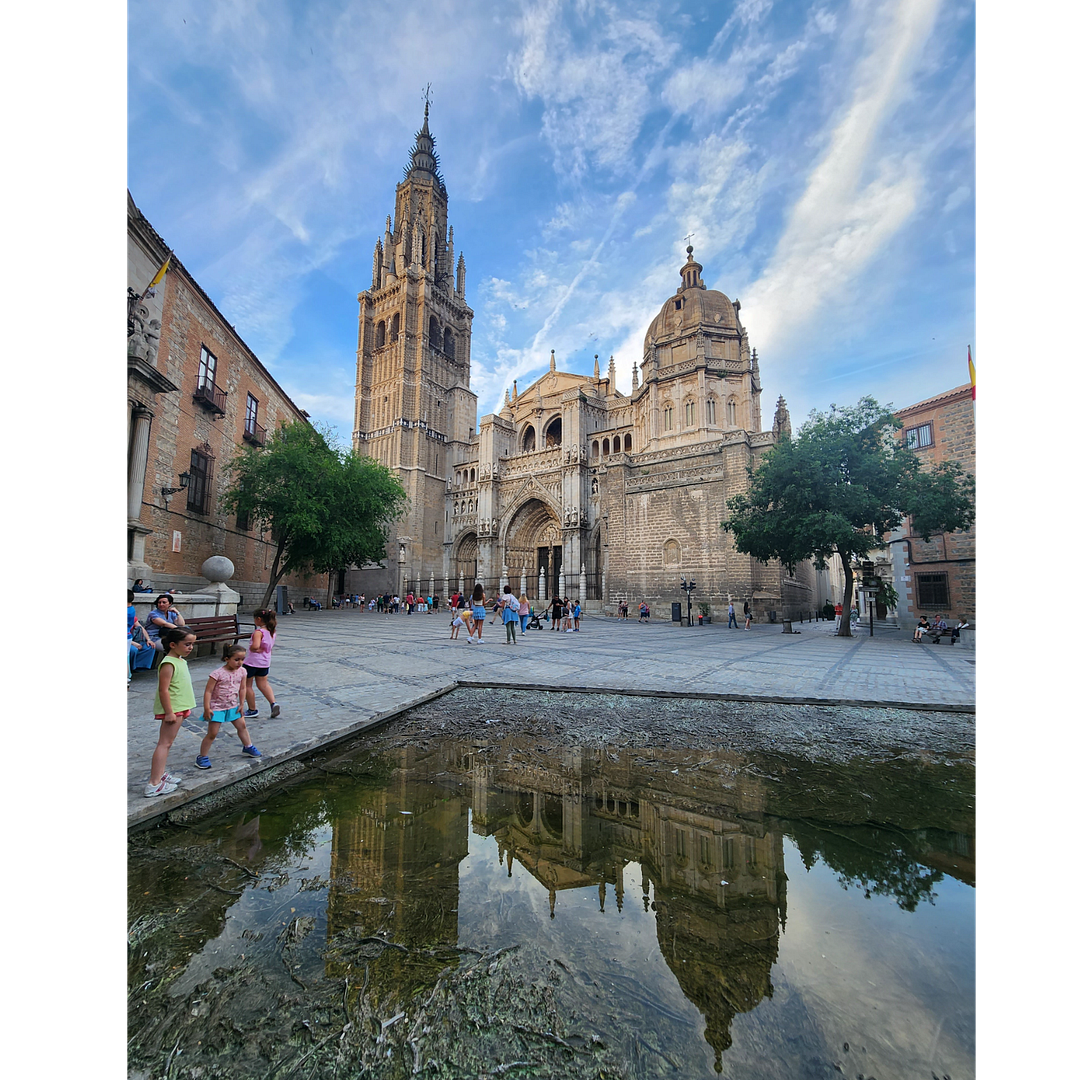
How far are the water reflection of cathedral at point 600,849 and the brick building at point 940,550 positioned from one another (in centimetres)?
1967

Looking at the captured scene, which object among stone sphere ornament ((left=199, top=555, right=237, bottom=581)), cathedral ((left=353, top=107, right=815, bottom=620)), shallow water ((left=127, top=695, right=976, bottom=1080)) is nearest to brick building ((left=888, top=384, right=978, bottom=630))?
cathedral ((left=353, top=107, right=815, bottom=620))

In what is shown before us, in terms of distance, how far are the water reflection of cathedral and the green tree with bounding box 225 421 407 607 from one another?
58.9ft

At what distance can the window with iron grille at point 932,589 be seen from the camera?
18750mm

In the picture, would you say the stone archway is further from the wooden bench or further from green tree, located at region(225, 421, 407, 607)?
the wooden bench

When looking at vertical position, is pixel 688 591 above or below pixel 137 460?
below

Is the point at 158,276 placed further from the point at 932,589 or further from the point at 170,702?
the point at 932,589

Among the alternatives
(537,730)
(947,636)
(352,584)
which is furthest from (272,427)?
(947,636)

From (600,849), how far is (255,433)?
22.4 m

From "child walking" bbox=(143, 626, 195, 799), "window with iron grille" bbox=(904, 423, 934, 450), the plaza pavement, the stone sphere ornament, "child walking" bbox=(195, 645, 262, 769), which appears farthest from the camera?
"window with iron grille" bbox=(904, 423, 934, 450)

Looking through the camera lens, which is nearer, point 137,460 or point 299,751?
point 299,751

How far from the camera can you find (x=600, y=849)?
2334 mm

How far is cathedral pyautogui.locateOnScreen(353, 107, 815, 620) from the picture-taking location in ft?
81.3

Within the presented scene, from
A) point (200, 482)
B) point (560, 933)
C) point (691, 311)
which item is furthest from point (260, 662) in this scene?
point (691, 311)
